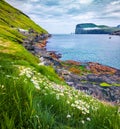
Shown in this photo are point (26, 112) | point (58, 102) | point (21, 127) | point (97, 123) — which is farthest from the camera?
point (58, 102)

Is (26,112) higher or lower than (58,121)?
higher

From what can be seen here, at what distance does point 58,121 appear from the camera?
7.84 meters

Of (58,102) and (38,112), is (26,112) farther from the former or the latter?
(58,102)

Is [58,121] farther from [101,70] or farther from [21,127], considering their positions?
[101,70]

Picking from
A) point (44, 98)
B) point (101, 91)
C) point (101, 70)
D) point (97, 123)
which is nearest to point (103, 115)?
point (97, 123)

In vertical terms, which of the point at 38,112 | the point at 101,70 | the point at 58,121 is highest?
the point at 38,112

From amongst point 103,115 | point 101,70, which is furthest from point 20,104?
point 101,70

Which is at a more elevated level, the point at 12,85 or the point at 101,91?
the point at 12,85

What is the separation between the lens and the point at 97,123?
24.9ft

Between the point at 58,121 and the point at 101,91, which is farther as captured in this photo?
the point at 101,91

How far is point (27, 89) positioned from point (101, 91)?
36727 mm

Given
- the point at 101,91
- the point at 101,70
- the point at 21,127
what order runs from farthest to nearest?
the point at 101,70 < the point at 101,91 < the point at 21,127

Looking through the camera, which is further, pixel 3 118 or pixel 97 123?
pixel 97 123

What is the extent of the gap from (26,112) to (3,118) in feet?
1.76
